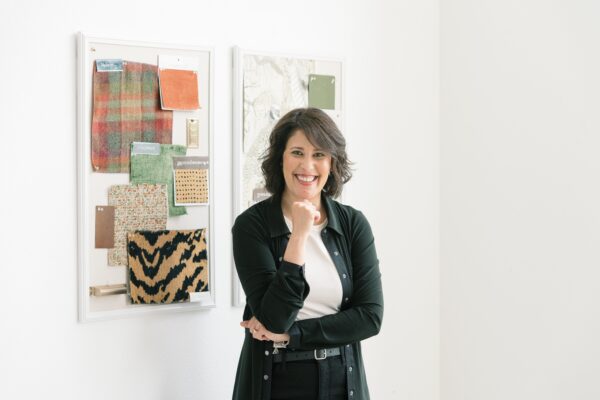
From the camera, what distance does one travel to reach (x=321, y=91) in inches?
114

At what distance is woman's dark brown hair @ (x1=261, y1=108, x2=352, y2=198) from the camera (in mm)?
2236

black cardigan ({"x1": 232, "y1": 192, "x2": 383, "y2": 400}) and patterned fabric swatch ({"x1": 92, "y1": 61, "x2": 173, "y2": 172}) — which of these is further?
patterned fabric swatch ({"x1": 92, "y1": 61, "x2": 173, "y2": 172})

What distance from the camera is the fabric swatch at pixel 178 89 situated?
2.52 m

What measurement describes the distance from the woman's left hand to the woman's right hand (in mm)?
306

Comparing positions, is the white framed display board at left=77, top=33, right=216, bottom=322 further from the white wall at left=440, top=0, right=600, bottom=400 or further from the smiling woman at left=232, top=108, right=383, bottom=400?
the white wall at left=440, top=0, right=600, bottom=400

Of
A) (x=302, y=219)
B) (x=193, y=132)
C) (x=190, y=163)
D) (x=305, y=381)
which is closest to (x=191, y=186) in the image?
(x=190, y=163)

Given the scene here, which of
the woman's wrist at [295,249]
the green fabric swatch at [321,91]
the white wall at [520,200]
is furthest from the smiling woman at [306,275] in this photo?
the white wall at [520,200]

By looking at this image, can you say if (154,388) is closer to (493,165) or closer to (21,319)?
(21,319)

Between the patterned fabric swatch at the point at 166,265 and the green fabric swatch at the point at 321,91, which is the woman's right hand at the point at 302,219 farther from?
the green fabric swatch at the point at 321,91

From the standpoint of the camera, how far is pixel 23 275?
2.29 metres

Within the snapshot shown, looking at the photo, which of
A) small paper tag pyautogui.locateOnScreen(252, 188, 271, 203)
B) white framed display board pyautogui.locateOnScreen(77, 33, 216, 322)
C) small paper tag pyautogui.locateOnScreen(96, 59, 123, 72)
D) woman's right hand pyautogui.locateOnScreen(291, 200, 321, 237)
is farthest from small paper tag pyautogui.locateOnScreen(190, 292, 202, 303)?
small paper tag pyautogui.locateOnScreen(96, 59, 123, 72)

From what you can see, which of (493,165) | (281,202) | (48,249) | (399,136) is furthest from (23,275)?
(493,165)

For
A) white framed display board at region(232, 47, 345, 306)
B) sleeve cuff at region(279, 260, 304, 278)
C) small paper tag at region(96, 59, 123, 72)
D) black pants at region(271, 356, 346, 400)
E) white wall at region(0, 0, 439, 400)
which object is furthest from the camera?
white framed display board at region(232, 47, 345, 306)

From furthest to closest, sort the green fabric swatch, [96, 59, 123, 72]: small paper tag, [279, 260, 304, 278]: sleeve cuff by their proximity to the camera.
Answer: the green fabric swatch
[96, 59, 123, 72]: small paper tag
[279, 260, 304, 278]: sleeve cuff
